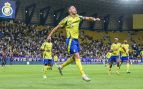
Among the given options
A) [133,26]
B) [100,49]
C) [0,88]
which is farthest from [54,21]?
[0,88]

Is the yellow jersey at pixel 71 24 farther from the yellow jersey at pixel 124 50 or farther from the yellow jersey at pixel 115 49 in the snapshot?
the yellow jersey at pixel 124 50

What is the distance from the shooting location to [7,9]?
5628 cm

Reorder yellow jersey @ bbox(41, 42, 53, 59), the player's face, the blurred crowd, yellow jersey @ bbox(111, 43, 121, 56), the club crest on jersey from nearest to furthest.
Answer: the player's face → yellow jersey @ bbox(41, 42, 53, 59) → yellow jersey @ bbox(111, 43, 121, 56) → the club crest on jersey → the blurred crowd

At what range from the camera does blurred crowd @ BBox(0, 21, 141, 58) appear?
6006 centimetres

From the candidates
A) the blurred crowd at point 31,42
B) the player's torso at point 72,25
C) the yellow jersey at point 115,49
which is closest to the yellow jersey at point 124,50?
the yellow jersey at point 115,49

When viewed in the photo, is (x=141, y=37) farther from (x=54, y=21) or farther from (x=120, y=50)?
(x=120, y=50)

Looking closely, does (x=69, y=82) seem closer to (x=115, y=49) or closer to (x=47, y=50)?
(x=47, y=50)

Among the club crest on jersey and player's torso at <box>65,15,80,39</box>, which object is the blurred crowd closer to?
the club crest on jersey

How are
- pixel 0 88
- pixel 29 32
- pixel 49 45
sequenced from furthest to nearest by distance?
pixel 29 32 < pixel 49 45 < pixel 0 88

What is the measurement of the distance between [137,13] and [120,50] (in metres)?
54.2

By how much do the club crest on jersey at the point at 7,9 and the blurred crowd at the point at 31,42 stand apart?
4.46 meters

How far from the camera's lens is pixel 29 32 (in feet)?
222

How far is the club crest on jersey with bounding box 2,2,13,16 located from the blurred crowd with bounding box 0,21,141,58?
14.6 ft

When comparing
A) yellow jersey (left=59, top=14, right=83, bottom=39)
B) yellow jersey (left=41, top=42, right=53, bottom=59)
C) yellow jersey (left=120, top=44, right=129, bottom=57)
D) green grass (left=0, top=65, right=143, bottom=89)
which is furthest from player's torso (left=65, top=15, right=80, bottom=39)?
yellow jersey (left=120, top=44, right=129, bottom=57)
